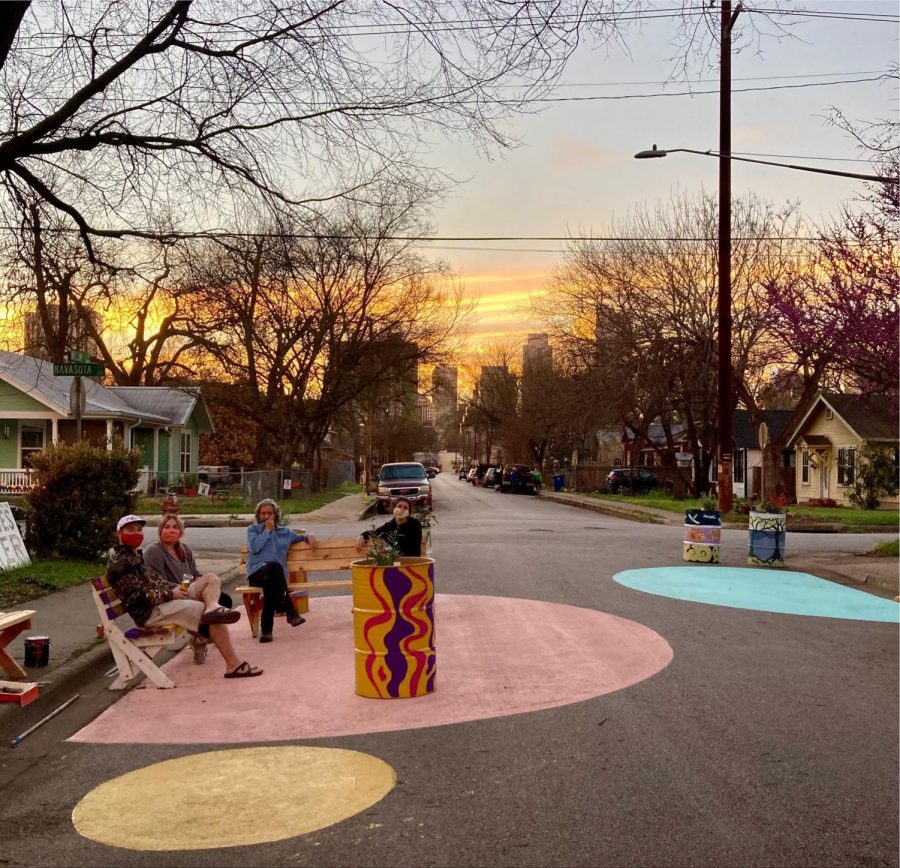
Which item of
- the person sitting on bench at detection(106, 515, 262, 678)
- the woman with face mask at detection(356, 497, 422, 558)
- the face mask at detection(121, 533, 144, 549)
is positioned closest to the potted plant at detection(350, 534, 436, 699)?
the person sitting on bench at detection(106, 515, 262, 678)

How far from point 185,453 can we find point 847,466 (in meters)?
30.1

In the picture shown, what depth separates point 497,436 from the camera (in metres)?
96.9

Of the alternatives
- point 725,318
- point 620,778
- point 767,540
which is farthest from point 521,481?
point 620,778

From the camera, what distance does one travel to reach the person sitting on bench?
24.3 ft

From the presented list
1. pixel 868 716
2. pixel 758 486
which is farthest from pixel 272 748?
pixel 758 486

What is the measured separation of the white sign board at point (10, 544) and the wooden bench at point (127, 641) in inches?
231

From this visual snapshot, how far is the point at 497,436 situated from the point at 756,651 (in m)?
88.3

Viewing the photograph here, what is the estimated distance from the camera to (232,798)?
4.89 metres

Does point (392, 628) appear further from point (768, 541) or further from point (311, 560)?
point (768, 541)

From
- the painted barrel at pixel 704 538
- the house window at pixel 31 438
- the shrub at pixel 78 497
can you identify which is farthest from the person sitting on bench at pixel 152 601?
the house window at pixel 31 438

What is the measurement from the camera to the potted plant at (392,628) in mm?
6867

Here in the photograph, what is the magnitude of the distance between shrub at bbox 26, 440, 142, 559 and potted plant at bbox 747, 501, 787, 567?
10.1 meters

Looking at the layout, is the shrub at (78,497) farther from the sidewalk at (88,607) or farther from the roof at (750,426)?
the roof at (750,426)

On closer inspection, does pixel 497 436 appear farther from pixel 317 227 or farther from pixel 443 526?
pixel 317 227
